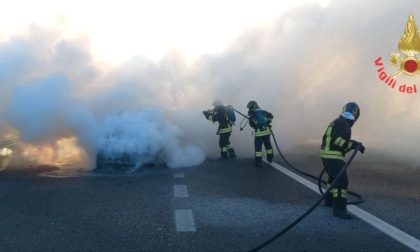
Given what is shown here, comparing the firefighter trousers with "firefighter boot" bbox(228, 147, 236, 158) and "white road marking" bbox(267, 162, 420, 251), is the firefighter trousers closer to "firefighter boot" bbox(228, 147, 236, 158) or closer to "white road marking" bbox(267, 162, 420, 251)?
"firefighter boot" bbox(228, 147, 236, 158)

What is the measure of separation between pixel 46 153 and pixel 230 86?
487 cm

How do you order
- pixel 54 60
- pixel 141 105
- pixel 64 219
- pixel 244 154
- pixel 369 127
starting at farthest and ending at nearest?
pixel 369 127 → pixel 244 154 → pixel 141 105 → pixel 54 60 → pixel 64 219

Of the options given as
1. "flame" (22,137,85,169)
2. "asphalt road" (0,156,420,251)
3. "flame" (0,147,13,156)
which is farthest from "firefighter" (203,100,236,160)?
"flame" (0,147,13,156)

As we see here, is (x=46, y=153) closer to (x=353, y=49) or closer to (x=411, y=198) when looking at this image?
(x=411, y=198)

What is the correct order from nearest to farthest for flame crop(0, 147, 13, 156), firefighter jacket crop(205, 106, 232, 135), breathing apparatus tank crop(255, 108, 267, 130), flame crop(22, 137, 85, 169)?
1. flame crop(22, 137, 85, 169)
2. breathing apparatus tank crop(255, 108, 267, 130)
3. firefighter jacket crop(205, 106, 232, 135)
4. flame crop(0, 147, 13, 156)

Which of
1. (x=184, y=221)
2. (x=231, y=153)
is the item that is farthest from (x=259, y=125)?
(x=184, y=221)

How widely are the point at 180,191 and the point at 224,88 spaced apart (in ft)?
17.3

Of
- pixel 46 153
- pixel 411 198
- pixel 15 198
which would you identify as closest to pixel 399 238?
pixel 411 198

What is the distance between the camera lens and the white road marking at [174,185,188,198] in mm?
6499

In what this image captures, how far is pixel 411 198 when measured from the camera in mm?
6305

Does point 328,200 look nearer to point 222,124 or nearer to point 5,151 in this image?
point 222,124

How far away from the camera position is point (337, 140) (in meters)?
5.51

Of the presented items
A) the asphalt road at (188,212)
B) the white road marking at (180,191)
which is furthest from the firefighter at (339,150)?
the white road marking at (180,191)

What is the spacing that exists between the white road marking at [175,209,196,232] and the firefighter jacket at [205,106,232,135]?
495 cm
